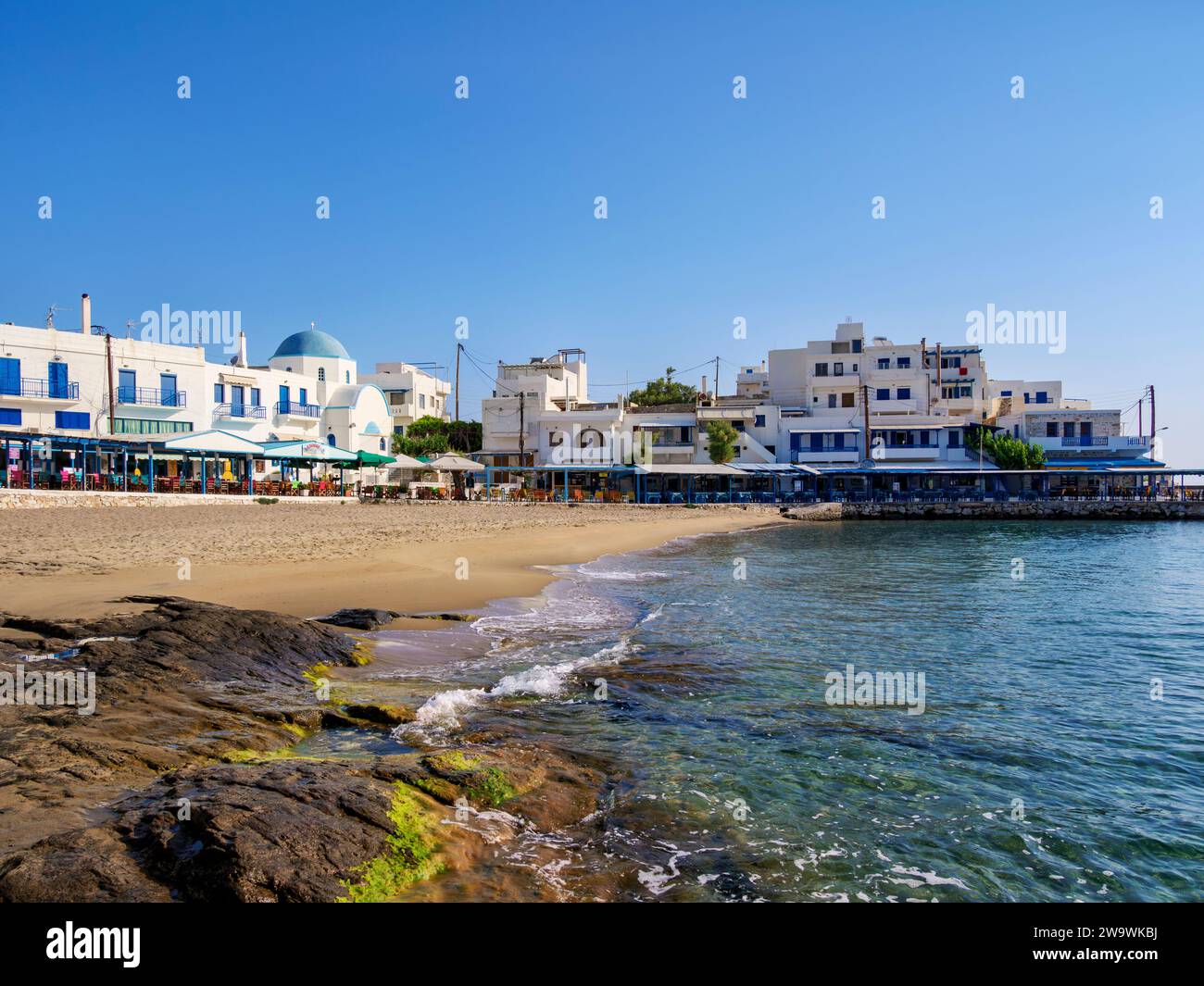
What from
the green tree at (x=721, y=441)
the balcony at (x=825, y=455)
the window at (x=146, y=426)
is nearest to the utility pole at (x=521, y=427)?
the green tree at (x=721, y=441)

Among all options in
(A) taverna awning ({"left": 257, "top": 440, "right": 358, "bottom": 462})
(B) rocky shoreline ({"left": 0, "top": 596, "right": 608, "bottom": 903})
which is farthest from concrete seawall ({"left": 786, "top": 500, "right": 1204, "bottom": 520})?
(B) rocky shoreline ({"left": 0, "top": 596, "right": 608, "bottom": 903})

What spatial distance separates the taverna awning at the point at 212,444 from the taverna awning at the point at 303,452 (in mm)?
637

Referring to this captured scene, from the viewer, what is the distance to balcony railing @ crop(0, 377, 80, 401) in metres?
42.2

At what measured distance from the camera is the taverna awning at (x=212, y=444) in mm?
39656

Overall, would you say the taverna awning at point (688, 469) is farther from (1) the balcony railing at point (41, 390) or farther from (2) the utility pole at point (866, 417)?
(1) the balcony railing at point (41, 390)

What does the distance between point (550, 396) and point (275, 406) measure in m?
22.9

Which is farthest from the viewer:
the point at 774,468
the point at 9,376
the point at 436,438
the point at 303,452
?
the point at 436,438

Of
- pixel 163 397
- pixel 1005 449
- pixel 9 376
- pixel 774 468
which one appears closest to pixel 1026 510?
pixel 1005 449

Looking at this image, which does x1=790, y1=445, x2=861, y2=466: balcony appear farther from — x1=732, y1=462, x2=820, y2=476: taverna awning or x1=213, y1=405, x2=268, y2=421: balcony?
x1=213, y1=405, x2=268, y2=421: balcony

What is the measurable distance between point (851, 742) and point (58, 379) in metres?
50.0

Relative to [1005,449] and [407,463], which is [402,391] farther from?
[1005,449]

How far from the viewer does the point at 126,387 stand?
156 ft
